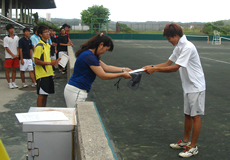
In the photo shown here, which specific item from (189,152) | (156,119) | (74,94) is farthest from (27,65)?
(189,152)

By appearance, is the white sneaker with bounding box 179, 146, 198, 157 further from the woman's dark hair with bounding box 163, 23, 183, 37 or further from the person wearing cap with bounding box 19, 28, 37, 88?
the person wearing cap with bounding box 19, 28, 37, 88

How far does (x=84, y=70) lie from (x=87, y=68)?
0.19 ft

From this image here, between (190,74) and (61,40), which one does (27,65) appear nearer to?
(61,40)

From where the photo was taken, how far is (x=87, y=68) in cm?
392

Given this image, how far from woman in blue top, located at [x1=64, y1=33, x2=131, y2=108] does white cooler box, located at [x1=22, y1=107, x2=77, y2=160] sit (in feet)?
3.44

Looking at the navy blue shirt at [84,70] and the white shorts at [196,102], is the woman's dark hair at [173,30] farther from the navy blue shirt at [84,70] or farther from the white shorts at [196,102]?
the navy blue shirt at [84,70]

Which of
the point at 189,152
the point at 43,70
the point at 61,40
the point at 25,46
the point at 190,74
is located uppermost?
the point at 61,40

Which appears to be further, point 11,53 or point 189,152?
point 11,53

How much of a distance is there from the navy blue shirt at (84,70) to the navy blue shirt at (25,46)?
534 centimetres

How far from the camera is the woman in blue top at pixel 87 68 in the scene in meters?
3.83

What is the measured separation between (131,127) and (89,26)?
53.0m

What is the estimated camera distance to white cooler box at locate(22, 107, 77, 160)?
2.85m

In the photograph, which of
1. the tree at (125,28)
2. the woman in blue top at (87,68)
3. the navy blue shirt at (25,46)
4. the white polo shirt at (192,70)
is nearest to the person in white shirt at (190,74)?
the white polo shirt at (192,70)

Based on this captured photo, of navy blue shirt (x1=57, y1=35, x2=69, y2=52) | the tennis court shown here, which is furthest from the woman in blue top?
navy blue shirt (x1=57, y1=35, x2=69, y2=52)
